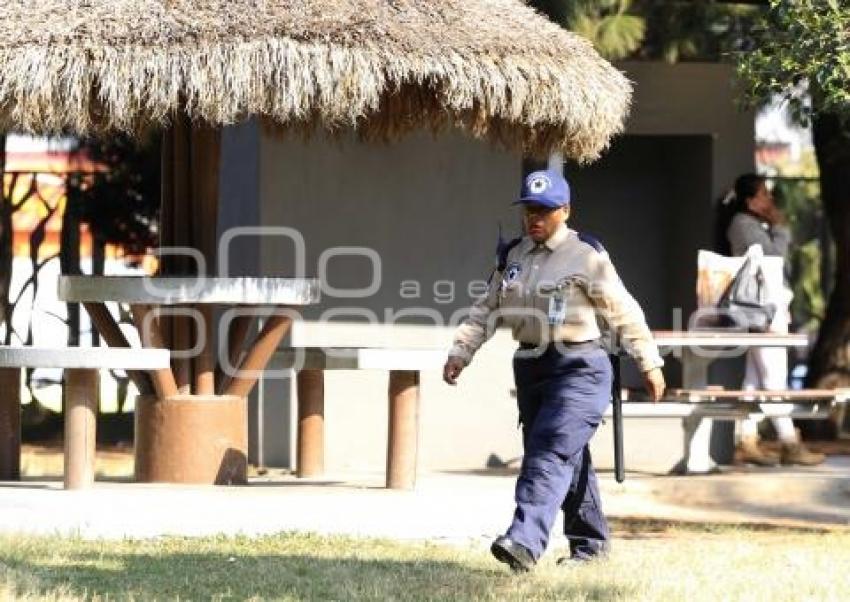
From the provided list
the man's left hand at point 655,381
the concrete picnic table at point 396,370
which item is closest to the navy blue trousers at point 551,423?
the man's left hand at point 655,381

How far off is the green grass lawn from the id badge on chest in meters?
1.02

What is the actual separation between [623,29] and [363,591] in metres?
6.79

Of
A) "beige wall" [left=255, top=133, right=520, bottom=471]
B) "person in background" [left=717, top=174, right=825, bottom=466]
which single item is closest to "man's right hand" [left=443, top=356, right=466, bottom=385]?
"beige wall" [left=255, top=133, right=520, bottom=471]

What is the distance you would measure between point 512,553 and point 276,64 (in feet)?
10.2

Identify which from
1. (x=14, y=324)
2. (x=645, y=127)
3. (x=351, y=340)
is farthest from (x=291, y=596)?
(x=14, y=324)

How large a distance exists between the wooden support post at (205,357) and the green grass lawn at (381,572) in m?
1.38

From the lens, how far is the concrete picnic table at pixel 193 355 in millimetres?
10195

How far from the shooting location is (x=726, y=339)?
1175 centimetres

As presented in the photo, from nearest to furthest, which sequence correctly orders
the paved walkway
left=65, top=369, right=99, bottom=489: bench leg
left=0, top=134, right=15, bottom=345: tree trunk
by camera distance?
the paved walkway, left=65, top=369, right=99, bottom=489: bench leg, left=0, top=134, right=15, bottom=345: tree trunk

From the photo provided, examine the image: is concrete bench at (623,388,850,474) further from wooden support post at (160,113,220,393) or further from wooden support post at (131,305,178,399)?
wooden support post at (131,305,178,399)

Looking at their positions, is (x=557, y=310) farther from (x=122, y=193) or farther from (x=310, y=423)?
(x=122, y=193)

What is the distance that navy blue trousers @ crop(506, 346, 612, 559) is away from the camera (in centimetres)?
782

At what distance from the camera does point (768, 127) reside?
23359 mm

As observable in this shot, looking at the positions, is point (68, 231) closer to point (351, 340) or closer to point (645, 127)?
point (351, 340)
